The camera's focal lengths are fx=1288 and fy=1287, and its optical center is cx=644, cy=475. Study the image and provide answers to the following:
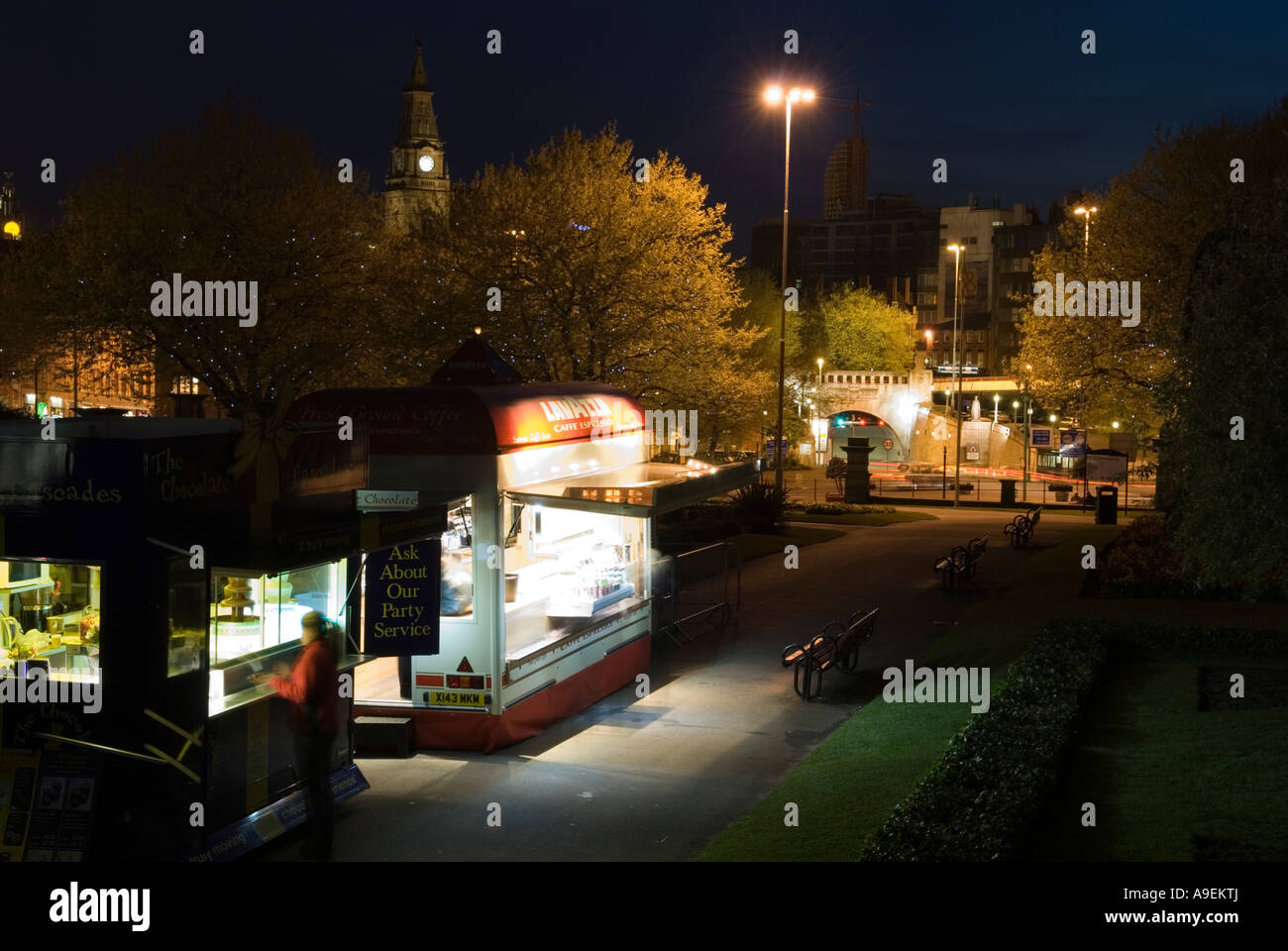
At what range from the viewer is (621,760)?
13289 millimetres

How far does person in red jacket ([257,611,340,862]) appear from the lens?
1020cm

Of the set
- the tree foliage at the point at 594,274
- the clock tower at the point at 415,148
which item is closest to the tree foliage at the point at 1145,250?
the tree foliage at the point at 594,274

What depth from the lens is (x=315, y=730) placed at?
10.3 meters

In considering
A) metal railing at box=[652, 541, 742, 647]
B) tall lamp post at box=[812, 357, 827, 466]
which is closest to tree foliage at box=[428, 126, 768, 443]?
metal railing at box=[652, 541, 742, 647]

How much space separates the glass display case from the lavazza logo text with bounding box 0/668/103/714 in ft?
18.4

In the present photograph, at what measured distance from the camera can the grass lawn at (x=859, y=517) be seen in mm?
41000

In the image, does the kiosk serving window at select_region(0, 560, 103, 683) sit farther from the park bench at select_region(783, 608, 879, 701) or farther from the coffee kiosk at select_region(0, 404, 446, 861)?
the park bench at select_region(783, 608, 879, 701)

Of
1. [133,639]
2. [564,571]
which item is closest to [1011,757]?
[564,571]

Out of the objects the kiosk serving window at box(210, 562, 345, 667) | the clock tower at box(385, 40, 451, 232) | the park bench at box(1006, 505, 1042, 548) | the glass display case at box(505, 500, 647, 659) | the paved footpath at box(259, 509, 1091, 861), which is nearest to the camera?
the kiosk serving window at box(210, 562, 345, 667)

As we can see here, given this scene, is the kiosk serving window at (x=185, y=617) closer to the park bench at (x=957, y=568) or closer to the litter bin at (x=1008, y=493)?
the park bench at (x=957, y=568)

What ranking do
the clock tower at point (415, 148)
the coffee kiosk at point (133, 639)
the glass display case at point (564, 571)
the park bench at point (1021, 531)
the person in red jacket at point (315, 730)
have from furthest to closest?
1. the clock tower at point (415, 148)
2. the park bench at point (1021, 531)
3. the glass display case at point (564, 571)
4. the person in red jacket at point (315, 730)
5. the coffee kiosk at point (133, 639)

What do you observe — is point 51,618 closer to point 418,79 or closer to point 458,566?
point 458,566

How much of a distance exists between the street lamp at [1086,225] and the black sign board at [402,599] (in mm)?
31895
